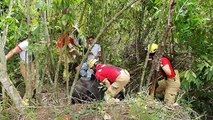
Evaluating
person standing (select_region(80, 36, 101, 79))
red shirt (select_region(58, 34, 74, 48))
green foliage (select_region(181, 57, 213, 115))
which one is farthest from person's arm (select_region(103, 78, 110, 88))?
green foliage (select_region(181, 57, 213, 115))

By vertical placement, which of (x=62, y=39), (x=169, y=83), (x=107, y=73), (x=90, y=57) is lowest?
(x=169, y=83)

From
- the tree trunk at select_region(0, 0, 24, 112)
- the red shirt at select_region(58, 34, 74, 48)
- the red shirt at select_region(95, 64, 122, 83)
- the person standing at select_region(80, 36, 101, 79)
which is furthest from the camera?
the person standing at select_region(80, 36, 101, 79)

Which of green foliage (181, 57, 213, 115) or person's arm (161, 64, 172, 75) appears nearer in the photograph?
person's arm (161, 64, 172, 75)

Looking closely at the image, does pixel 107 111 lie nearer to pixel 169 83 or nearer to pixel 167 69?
pixel 167 69

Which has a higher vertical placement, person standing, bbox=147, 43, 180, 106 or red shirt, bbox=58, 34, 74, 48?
red shirt, bbox=58, 34, 74, 48

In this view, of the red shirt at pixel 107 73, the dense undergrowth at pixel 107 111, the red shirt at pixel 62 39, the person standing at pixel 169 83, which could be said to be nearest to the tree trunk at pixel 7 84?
the dense undergrowth at pixel 107 111

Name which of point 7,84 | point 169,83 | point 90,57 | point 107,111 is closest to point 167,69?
point 169,83

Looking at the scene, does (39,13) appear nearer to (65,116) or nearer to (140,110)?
(65,116)

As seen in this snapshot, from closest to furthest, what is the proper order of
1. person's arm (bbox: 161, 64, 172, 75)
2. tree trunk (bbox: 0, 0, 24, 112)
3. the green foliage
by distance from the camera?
tree trunk (bbox: 0, 0, 24, 112)
person's arm (bbox: 161, 64, 172, 75)
the green foliage

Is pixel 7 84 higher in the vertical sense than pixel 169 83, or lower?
higher

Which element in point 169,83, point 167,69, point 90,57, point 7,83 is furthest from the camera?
point 90,57

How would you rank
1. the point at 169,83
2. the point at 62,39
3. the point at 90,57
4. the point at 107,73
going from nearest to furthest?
the point at 62,39 < the point at 107,73 < the point at 169,83 < the point at 90,57

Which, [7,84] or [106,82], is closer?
[7,84]

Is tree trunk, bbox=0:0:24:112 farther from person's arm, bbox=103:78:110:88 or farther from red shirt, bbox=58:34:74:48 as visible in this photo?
person's arm, bbox=103:78:110:88
